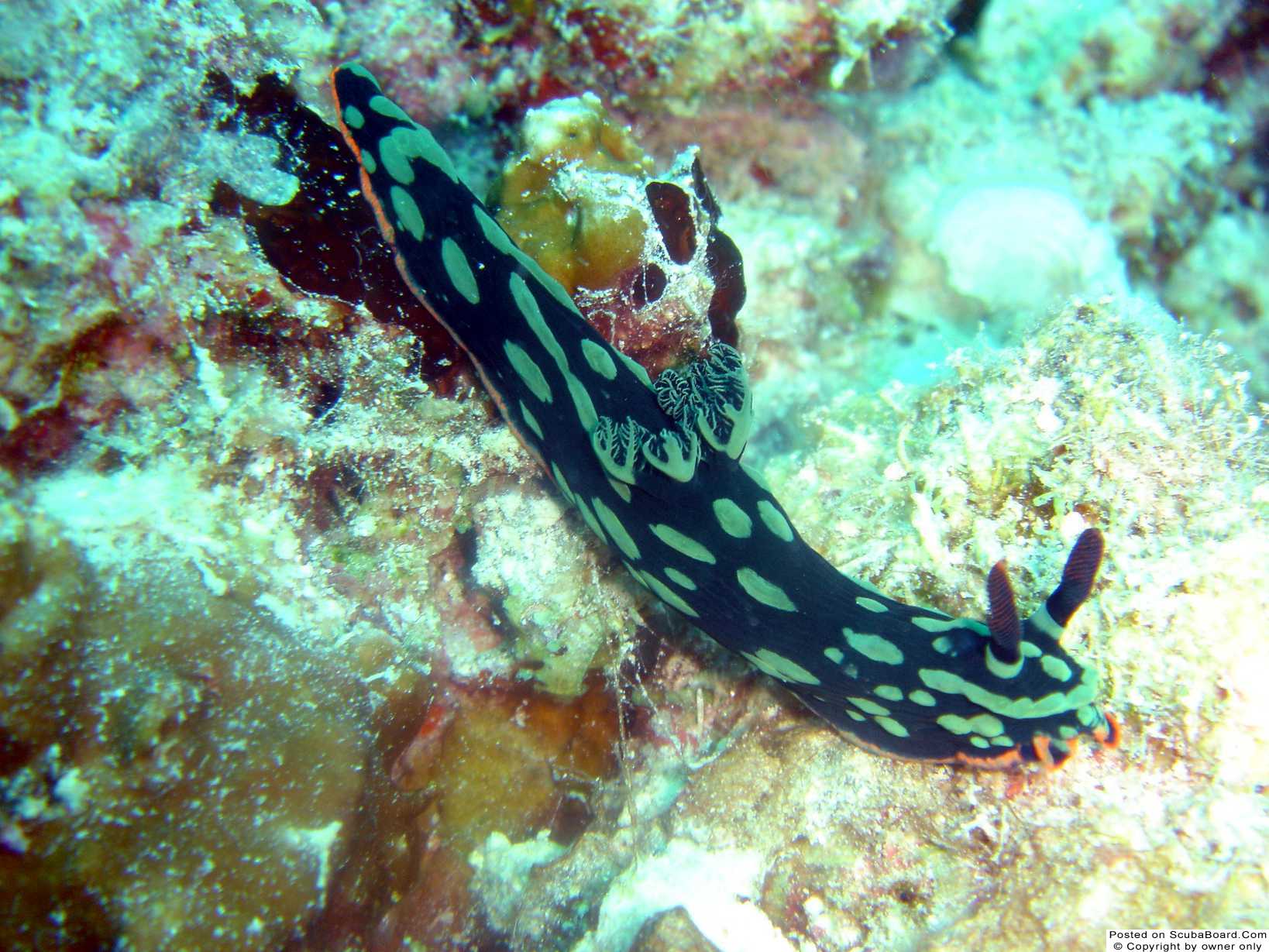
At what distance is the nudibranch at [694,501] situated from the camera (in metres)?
2.76

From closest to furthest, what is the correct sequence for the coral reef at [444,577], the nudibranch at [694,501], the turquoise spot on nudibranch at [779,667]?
the coral reef at [444,577], the nudibranch at [694,501], the turquoise spot on nudibranch at [779,667]

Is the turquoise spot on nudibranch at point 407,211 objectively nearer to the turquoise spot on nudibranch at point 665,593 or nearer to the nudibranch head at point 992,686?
the turquoise spot on nudibranch at point 665,593

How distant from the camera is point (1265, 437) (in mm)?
2855

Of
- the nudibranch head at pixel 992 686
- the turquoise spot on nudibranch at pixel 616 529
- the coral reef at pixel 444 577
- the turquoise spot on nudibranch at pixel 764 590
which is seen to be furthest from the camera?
the turquoise spot on nudibranch at pixel 616 529

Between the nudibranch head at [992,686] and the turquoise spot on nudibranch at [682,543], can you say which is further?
the turquoise spot on nudibranch at [682,543]

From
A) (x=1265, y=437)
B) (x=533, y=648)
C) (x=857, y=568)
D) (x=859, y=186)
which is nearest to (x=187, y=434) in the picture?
(x=533, y=648)

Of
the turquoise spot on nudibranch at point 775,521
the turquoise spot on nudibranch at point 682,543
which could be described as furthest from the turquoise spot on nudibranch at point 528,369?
the turquoise spot on nudibranch at point 775,521

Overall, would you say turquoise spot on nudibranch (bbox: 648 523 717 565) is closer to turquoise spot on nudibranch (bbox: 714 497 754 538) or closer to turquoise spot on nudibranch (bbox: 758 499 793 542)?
turquoise spot on nudibranch (bbox: 714 497 754 538)

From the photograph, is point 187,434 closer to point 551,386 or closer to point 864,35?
point 551,386

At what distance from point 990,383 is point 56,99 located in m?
3.90

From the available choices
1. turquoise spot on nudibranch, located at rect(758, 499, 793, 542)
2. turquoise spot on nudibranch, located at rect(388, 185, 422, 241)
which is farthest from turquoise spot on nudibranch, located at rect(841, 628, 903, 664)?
turquoise spot on nudibranch, located at rect(388, 185, 422, 241)

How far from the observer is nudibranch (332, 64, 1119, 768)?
2.76 m

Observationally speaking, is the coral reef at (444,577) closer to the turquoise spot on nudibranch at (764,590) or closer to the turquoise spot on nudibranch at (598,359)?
the turquoise spot on nudibranch at (598,359)

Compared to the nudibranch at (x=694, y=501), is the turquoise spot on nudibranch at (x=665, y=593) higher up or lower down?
lower down
